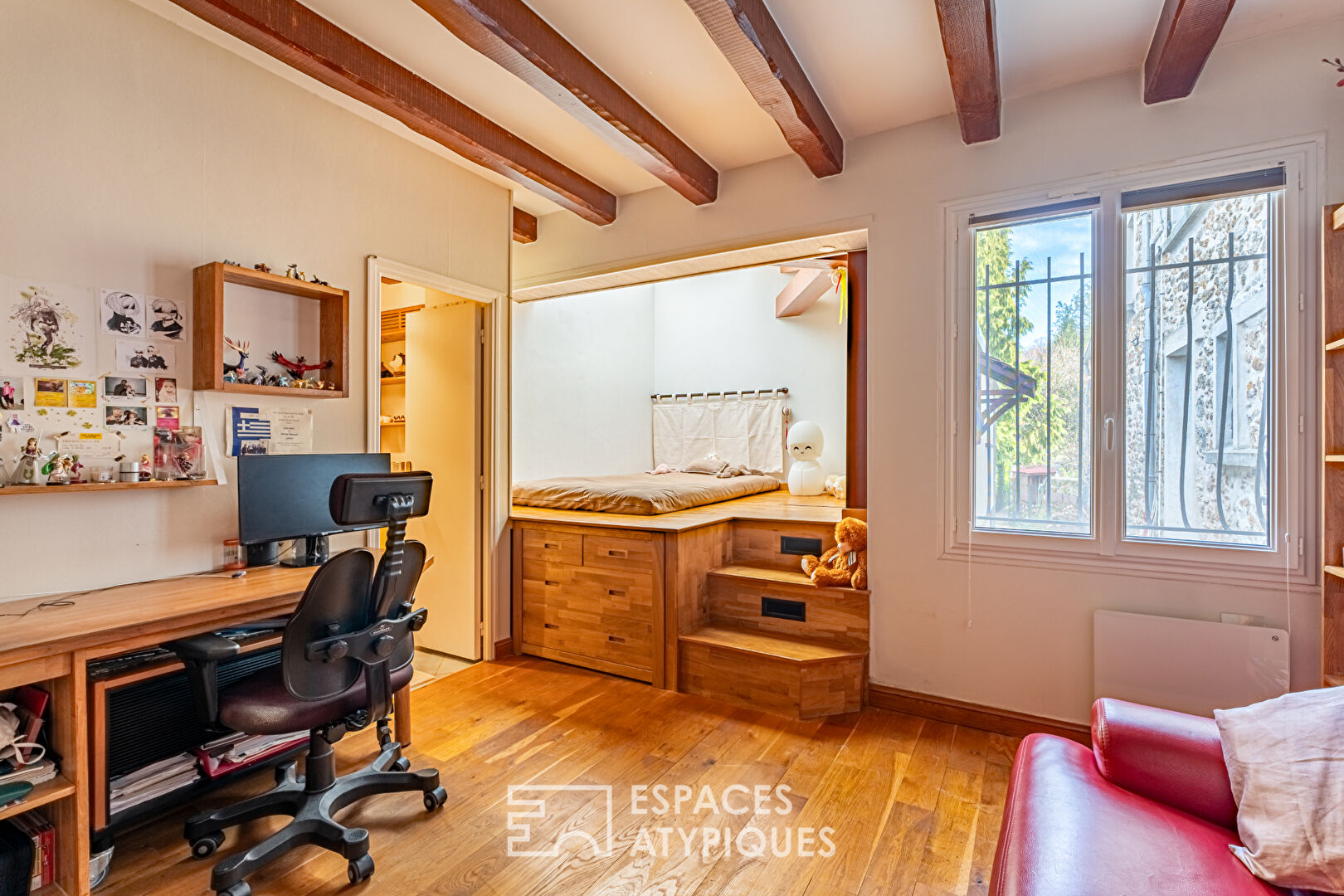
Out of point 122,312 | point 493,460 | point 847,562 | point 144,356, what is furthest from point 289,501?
point 847,562

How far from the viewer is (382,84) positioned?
235 cm

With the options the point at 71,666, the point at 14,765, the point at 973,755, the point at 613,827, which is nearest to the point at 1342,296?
the point at 973,755

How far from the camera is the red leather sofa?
1104 mm

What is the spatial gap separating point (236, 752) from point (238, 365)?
1.36m

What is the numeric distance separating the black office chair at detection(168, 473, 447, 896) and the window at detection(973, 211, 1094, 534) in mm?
2258

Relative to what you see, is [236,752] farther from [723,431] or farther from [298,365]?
[723,431]

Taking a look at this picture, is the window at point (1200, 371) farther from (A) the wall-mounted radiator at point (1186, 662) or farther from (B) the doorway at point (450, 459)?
(B) the doorway at point (450, 459)

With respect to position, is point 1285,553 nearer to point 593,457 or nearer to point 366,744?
point 366,744

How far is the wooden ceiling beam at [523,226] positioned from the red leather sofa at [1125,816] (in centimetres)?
357

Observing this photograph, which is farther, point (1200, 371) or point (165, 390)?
point (1200, 371)

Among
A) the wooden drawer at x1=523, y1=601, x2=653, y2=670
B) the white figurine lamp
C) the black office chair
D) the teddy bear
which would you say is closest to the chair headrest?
the black office chair

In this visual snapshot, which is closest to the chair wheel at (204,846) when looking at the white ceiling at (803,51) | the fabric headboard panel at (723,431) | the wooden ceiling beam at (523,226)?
the white ceiling at (803,51)

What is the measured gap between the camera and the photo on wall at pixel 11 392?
184 centimetres

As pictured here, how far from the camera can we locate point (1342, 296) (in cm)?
197
